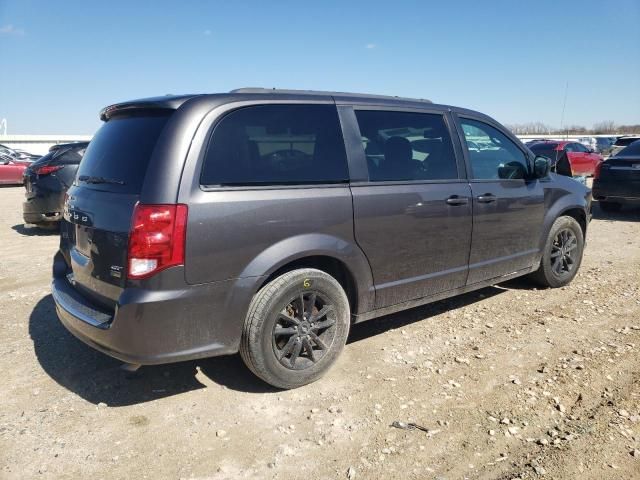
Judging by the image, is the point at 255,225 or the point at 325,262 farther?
the point at 325,262

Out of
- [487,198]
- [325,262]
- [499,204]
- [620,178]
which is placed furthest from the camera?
[620,178]

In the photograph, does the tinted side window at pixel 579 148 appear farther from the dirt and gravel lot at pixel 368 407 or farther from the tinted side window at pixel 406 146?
the tinted side window at pixel 406 146

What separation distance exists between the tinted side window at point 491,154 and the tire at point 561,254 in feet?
2.88

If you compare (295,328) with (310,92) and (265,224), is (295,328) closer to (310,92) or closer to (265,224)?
(265,224)

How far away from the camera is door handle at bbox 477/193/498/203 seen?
13.9 feet

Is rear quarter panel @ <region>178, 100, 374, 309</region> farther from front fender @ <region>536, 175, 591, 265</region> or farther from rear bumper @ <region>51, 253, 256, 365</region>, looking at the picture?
front fender @ <region>536, 175, 591, 265</region>

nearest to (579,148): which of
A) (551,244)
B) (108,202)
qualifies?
(551,244)

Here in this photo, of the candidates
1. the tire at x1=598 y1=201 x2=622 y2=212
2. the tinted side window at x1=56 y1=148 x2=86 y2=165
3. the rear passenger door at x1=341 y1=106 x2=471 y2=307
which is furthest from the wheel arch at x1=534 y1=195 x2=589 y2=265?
the tinted side window at x1=56 y1=148 x2=86 y2=165

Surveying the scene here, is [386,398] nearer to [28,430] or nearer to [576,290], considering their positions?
[28,430]

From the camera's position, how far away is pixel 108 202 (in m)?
2.92

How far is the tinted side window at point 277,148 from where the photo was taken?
9.61 feet

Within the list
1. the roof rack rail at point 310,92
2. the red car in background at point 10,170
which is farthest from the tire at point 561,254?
the red car in background at point 10,170

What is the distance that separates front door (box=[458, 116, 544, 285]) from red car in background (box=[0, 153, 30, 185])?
1848cm

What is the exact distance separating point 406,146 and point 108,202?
2.22m
